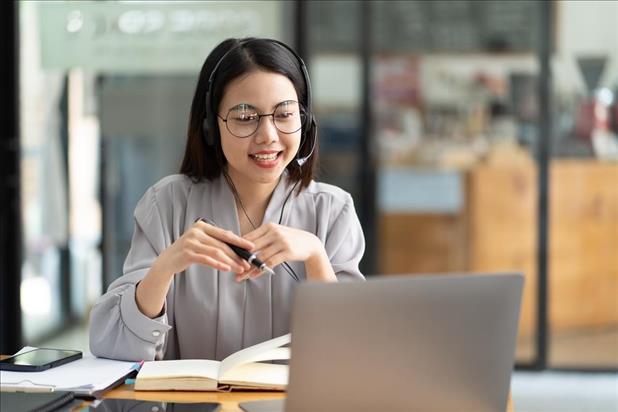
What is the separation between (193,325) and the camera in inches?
84.6

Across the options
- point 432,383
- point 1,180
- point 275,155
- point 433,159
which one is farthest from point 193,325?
point 433,159

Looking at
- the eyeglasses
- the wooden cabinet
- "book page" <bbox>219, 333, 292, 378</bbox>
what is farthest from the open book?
the wooden cabinet

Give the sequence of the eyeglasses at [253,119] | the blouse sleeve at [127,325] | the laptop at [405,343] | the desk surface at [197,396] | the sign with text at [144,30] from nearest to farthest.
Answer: the laptop at [405,343] < the desk surface at [197,396] < the blouse sleeve at [127,325] < the eyeglasses at [253,119] < the sign with text at [144,30]

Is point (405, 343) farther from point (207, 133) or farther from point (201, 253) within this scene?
point (207, 133)

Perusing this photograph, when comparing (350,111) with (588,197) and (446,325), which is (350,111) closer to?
(588,197)

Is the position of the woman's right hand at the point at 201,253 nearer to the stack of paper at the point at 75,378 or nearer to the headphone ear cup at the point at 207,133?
the stack of paper at the point at 75,378

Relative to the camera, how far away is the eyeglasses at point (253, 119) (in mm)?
2074

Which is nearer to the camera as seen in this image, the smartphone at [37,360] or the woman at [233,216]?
the smartphone at [37,360]

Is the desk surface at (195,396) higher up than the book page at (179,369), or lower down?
lower down

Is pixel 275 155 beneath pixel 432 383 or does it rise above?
above

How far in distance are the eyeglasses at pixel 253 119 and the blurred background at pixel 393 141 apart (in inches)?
86.9

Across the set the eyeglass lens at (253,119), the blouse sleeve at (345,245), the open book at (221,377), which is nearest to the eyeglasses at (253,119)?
the eyeglass lens at (253,119)

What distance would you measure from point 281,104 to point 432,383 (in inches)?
32.0

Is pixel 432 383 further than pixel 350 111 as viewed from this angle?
No
